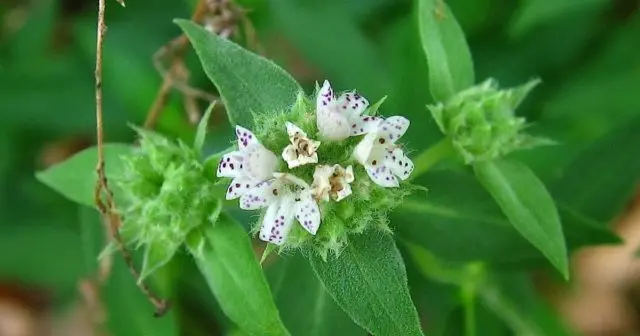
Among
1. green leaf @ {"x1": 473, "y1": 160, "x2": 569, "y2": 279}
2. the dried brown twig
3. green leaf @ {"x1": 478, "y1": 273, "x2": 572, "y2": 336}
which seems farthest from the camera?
green leaf @ {"x1": 478, "y1": 273, "x2": 572, "y2": 336}

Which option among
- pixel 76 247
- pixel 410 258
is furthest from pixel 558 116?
pixel 76 247

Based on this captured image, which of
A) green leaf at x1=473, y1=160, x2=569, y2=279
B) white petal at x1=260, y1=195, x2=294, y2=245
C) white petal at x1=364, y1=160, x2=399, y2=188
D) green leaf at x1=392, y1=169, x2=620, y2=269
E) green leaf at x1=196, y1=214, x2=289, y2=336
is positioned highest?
white petal at x1=364, y1=160, x2=399, y2=188

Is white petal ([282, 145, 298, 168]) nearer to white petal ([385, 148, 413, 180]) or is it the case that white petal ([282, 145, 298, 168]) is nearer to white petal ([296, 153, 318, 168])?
white petal ([296, 153, 318, 168])

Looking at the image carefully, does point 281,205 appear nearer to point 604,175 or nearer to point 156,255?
point 156,255

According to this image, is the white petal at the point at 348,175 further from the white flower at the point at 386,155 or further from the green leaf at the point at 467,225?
the green leaf at the point at 467,225

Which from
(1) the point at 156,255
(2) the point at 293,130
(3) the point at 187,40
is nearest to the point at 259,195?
(2) the point at 293,130

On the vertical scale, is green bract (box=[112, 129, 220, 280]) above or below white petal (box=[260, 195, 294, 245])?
below

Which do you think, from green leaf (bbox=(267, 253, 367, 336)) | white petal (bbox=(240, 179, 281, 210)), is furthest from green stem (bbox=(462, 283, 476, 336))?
white petal (bbox=(240, 179, 281, 210))

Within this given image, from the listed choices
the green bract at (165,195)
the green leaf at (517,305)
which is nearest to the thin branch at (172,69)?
the green bract at (165,195)
